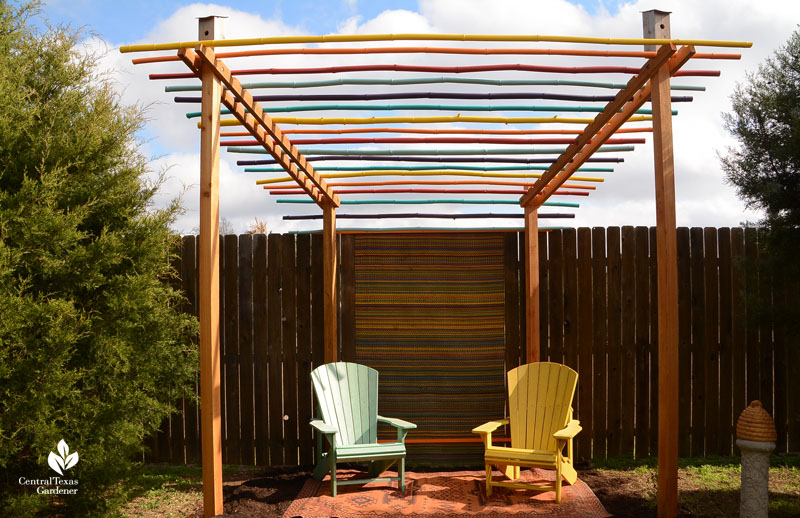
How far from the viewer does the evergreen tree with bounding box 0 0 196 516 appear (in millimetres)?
3795

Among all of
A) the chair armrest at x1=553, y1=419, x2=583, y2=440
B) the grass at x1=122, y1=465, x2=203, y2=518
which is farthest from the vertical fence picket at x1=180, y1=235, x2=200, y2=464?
the chair armrest at x1=553, y1=419, x2=583, y2=440

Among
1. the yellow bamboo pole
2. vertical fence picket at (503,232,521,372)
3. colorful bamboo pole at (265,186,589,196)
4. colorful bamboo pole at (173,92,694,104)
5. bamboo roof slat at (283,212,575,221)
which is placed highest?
the yellow bamboo pole

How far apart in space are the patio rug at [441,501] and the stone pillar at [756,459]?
818mm

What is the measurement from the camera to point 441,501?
4.61m

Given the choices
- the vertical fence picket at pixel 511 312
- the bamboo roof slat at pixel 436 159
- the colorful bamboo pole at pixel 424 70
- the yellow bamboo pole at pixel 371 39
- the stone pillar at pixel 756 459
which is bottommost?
the stone pillar at pixel 756 459

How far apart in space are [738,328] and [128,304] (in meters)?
5.00

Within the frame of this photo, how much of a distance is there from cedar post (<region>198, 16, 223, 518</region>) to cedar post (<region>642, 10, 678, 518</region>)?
2335 mm

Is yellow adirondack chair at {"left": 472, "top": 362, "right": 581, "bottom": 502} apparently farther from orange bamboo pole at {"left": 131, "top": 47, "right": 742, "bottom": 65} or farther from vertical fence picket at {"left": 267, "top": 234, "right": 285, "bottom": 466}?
orange bamboo pole at {"left": 131, "top": 47, "right": 742, "bottom": 65}

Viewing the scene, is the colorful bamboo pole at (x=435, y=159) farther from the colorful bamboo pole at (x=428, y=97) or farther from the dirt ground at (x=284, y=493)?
the dirt ground at (x=284, y=493)

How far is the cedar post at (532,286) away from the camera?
5.81 metres

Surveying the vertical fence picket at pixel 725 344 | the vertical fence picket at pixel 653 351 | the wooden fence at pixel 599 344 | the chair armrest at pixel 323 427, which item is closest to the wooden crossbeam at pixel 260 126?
the wooden fence at pixel 599 344

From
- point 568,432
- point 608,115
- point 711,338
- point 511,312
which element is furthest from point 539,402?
point 608,115

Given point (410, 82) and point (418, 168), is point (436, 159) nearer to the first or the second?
point (418, 168)

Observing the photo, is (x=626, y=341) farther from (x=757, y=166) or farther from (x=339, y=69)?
(x=339, y=69)
